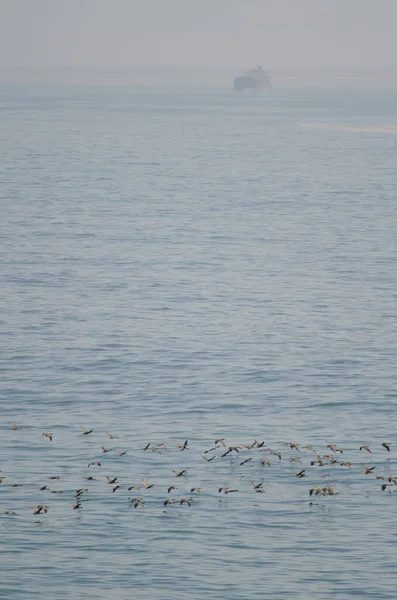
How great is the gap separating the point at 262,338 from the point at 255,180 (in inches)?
4771

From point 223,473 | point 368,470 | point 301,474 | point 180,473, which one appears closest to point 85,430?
point 180,473

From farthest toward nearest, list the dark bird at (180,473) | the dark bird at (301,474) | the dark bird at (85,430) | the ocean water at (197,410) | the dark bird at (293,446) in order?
the dark bird at (85,430)
the dark bird at (293,446)
the dark bird at (180,473)
the dark bird at (301,474)
the ocean water at (197,410)

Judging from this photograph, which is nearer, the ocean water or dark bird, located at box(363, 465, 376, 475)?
the ocean water

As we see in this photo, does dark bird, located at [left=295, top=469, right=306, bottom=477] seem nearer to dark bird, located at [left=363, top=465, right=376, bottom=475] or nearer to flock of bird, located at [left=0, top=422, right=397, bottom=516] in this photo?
flock of bird, located at [left=0, top=422, right=397, bottom=516]

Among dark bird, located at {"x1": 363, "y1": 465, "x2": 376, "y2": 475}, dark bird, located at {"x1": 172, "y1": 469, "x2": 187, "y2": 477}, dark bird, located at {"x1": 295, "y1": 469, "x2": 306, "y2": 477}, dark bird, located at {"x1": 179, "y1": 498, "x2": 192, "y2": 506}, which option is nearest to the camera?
dark bird, located at {"x1": 179, "y1": 498, "x2": 192, "y2": 506}

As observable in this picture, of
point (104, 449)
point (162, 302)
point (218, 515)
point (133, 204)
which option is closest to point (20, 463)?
point (104, 449)

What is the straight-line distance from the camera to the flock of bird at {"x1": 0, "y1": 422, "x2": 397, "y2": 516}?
151 ft

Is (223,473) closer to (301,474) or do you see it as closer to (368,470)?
(301,474)

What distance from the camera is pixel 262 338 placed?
2928 inches

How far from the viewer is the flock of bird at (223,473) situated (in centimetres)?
4606

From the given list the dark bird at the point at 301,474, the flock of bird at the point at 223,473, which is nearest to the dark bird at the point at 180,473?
the flock of bird at the point at 223,473

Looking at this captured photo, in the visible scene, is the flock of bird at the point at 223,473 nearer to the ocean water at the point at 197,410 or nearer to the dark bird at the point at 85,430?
the dark bird at the point at 85,430

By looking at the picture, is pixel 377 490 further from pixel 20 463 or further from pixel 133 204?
pixel 133 204

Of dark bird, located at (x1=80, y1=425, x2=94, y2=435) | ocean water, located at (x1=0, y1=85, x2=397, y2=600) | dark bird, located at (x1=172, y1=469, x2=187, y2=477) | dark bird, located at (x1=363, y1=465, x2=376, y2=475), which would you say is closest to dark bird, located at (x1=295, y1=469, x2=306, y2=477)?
ocean water, located at (x1=0, y1=85, x2=397, y2=600)
